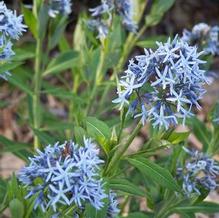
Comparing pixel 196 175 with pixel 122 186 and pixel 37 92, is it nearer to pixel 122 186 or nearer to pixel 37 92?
pixel 122 186

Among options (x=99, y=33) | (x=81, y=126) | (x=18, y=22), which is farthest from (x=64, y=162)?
(x=99, y=33)

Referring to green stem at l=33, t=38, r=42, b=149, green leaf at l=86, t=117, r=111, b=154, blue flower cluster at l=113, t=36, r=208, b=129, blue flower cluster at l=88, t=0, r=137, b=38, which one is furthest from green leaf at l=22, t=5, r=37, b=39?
blue flower cluster at l=113, t=36, r=208, b=129

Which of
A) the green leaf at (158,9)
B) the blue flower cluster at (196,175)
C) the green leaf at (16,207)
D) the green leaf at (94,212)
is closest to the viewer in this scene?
the green leaf at (16,207)

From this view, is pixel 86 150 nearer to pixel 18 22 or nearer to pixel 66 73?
pixel 18 22

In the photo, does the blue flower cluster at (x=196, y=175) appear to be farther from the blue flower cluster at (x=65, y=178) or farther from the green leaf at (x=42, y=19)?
the green leaf at (x=42, y=19)

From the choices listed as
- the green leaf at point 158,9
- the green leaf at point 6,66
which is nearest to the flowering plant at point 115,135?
the green leaf at point 6,66

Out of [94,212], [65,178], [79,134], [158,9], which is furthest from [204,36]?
[65,178]
